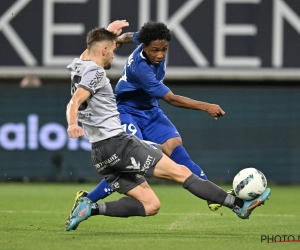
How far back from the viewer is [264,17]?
570 inches

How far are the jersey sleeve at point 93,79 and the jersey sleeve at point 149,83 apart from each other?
2.71ft

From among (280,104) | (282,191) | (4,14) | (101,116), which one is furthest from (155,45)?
(4,14)

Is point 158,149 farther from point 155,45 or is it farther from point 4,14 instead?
point 4,14

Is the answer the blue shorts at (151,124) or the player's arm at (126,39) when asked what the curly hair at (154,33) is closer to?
the player's arm at (126,39)

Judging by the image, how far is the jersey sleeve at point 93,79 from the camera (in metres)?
6.42

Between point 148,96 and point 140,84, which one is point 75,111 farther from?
point 148,96

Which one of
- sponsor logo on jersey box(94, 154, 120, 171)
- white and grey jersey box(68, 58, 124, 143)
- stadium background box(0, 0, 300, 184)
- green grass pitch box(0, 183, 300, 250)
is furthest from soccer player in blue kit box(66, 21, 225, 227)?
stadium background box(0, 0, 300, 184)

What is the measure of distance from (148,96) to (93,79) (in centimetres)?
155

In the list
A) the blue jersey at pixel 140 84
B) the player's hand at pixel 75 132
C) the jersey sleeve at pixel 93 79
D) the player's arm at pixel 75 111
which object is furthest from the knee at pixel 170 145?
the player's hand at pixel 75 132

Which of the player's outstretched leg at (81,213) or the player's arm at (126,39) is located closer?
the player's outstretched leg at (81,213)

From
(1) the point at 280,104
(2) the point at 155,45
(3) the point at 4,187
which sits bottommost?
(3) the point at 4,187

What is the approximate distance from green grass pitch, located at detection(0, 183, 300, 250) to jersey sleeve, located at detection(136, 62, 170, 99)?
133 centimetres

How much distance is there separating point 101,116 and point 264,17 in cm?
852

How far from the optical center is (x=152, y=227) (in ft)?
24.8
